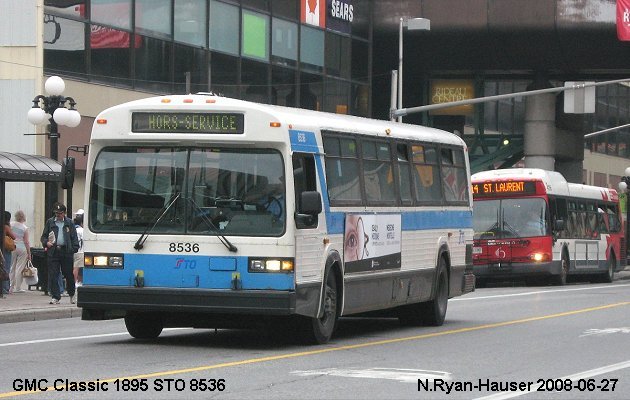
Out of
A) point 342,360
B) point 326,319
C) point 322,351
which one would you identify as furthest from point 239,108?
point 342,360

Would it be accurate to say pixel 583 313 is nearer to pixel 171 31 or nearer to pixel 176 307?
pixel 176 307

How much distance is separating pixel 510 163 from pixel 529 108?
16.4ft

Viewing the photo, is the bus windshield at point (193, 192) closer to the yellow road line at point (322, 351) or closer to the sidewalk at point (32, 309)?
the yellow road line at point (322, 351)

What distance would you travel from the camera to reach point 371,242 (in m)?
18.4

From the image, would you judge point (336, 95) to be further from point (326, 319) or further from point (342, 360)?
point (342, 360)

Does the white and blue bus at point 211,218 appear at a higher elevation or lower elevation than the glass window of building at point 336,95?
lower

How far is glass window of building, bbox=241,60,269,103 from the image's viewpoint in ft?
146

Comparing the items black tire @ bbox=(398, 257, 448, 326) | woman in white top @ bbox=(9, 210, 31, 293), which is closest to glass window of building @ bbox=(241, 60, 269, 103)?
woman in white top @ bbox=(9, 210, 31, 293)

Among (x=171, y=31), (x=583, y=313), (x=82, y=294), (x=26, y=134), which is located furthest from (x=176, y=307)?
(x=171, y=31)

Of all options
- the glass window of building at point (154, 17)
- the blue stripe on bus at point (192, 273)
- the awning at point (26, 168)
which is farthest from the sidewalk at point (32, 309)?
the glass window of building at point (154, 17)

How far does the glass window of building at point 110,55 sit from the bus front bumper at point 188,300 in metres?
22.4

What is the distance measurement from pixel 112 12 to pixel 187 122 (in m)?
23.0

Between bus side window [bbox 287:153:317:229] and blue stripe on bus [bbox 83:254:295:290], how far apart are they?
27.8 inches

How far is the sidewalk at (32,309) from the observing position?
72.8ft
